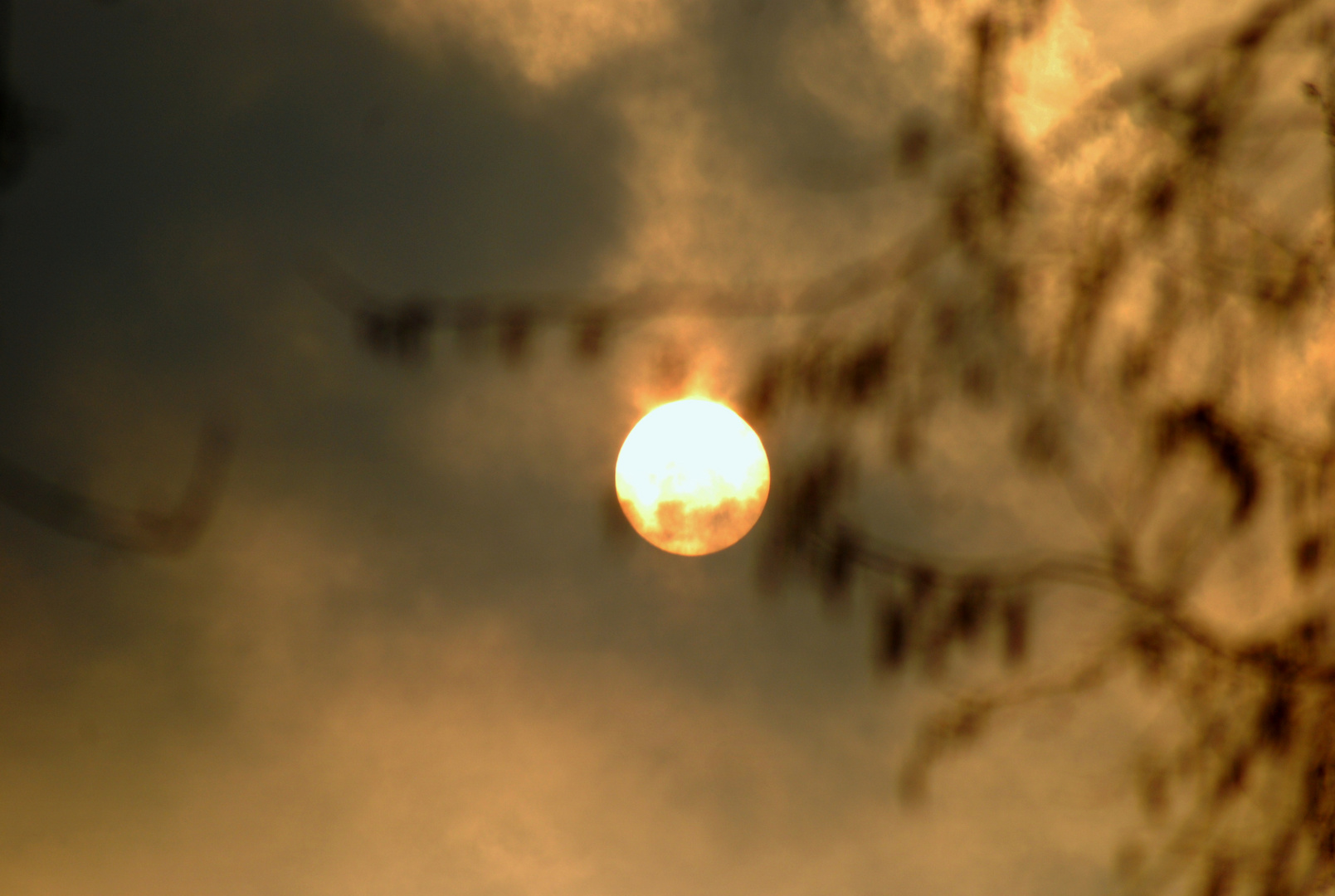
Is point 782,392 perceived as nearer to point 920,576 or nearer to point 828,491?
point 828,491

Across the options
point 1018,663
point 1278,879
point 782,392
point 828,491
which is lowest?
point 1278,879

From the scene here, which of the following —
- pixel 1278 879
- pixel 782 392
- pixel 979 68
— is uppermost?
pixel 979 68

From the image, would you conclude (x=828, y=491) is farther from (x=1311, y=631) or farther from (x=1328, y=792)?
(x=1328, y=792)

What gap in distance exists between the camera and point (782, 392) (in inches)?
96.0

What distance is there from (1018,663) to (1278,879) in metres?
0.65

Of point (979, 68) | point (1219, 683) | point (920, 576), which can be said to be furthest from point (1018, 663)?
point (979, 68)

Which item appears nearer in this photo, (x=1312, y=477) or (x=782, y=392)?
(x=1312, y=477)

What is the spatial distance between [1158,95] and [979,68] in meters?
0.41

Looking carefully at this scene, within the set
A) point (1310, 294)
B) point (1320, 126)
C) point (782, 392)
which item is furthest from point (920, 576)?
point (1320, 126)

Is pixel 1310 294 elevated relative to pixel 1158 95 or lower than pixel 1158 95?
lower

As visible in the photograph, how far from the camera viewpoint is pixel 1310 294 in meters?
2.31

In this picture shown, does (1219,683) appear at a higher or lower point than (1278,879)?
higher

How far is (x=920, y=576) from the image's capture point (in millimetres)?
2373

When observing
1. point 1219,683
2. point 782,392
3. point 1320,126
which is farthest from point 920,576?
point 1320,126
